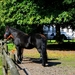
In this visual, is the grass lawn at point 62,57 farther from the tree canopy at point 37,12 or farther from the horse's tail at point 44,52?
the tree canopy at point 37,12

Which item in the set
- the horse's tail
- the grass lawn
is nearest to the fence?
the horse's tail

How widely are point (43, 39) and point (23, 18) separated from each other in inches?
339

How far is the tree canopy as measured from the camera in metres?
21.6

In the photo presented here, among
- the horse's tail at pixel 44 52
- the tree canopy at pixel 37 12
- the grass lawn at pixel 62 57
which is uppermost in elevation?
the tree canopy at pixel 37 12

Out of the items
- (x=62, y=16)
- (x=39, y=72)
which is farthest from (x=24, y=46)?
(x=62, y=16)

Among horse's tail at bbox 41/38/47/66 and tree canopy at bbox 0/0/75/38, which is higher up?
tree canopy at bbox 0/0/75/38

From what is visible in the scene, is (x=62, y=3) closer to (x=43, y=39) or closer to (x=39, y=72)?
(x=43, y=39)

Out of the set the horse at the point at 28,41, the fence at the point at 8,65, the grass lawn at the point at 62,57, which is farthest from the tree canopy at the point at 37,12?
the fence at the point at 8,65

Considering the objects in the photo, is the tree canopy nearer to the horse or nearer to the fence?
the horse

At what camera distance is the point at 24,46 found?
15234mm

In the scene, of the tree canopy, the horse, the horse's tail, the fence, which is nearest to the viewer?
the fence

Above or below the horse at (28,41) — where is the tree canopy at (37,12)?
above

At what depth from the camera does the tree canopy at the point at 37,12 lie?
21594 millimetres

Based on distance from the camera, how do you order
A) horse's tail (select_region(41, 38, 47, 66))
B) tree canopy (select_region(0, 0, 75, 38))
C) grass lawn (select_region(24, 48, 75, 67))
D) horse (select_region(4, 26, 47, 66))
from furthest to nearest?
tree canopy (select_region(0, 0, 75, 38))
grass lawn (select_region(24, 48, 75, 67))
horse (select_region(4, 26, 47, 66))
horse's tail (select_region(41, 38, 47, 66))
